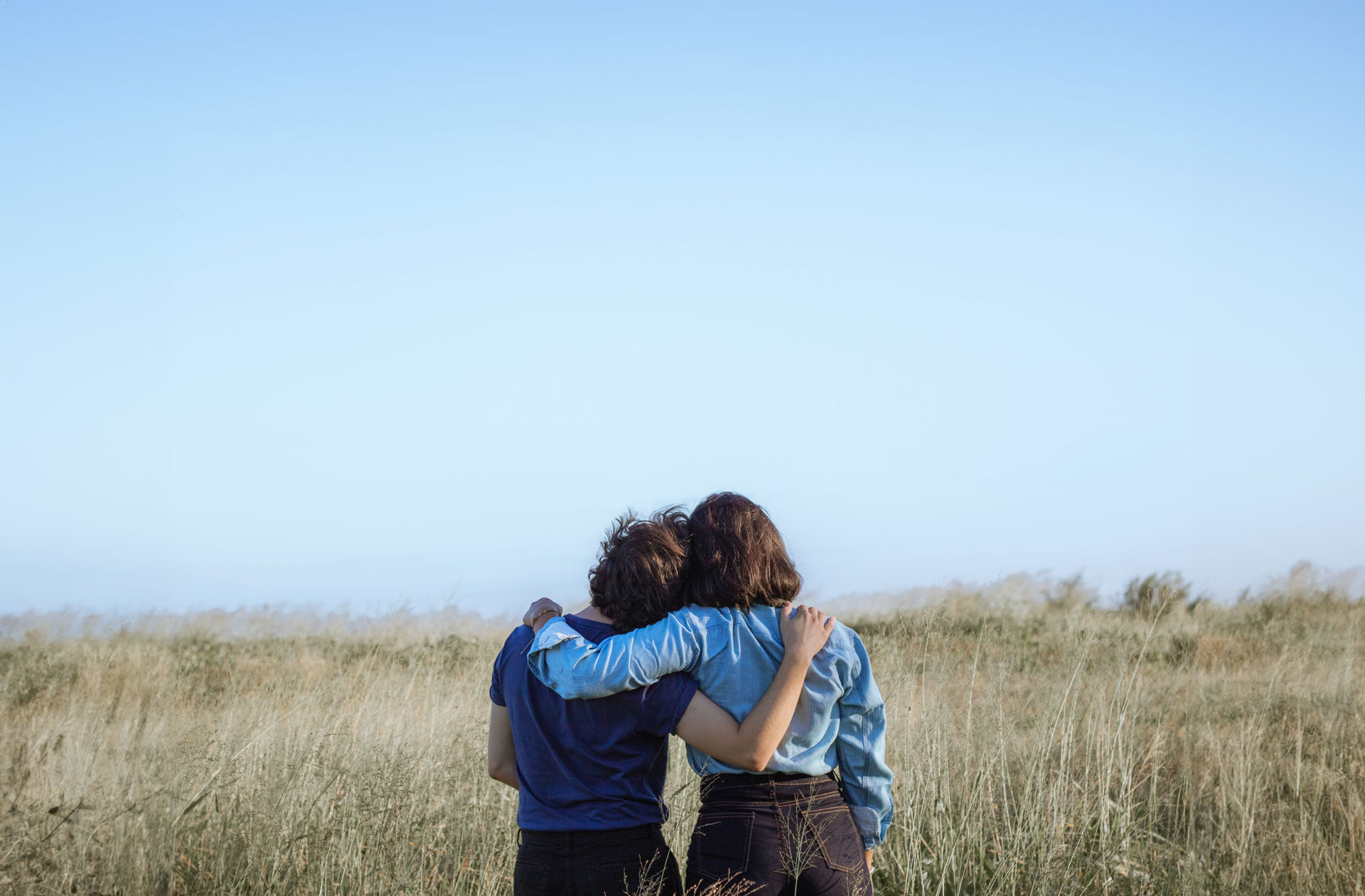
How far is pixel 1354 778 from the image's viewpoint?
6.26m

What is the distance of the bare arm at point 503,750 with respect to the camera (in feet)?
9.17

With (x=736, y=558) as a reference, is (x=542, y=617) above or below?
below

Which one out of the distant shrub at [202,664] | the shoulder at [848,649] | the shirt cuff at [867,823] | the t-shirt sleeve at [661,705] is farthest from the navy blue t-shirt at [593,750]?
the distant shrub at [202,664]

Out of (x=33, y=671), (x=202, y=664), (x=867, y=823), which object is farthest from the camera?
(x=202, y=664)

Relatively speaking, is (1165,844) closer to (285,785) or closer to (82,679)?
(285,785)

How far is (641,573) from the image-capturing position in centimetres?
254

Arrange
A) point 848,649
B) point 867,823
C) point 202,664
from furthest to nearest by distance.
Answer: point 202,664, point 867,823, point 848,649

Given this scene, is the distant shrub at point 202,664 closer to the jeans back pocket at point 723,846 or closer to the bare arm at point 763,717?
the jeans back pocket at point 723,846

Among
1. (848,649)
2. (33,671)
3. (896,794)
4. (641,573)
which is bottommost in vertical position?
(33,671)

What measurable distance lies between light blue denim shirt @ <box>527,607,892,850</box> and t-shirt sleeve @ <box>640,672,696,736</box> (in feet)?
0.18

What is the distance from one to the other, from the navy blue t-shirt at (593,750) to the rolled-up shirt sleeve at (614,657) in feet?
0.23

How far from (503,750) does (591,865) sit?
0.48 m

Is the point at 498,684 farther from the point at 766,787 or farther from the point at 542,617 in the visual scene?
the point at 766,787

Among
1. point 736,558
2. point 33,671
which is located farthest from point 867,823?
point 33,671
